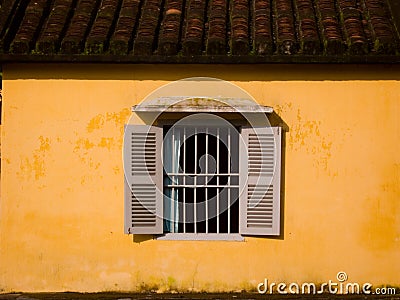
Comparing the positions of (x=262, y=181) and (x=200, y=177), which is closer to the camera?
(x=262, y=181)

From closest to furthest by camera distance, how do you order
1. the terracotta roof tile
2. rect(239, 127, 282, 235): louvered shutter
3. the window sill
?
the terracotta roof tile → rect(239, 127, 282, 235): louvered shutter → the window sill

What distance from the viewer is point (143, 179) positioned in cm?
815

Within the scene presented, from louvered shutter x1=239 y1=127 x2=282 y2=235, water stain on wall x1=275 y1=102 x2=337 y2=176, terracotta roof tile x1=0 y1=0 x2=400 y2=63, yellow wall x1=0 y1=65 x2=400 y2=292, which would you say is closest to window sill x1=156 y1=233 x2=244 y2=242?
yellow wall x1=0 y1=65 x2=400 y2=292

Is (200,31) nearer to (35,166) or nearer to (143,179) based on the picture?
(143,179)

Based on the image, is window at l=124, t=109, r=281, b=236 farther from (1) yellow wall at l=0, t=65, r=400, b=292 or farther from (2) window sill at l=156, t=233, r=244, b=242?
(1) yellow wall at l=0, t=65, r=400, b=292

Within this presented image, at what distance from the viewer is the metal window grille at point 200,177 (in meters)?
8.29

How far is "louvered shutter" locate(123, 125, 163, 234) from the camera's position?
813cm

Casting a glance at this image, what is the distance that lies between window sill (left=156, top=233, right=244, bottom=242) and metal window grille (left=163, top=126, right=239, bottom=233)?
100mm

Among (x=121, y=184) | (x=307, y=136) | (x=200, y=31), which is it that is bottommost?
(x=121, y=184)

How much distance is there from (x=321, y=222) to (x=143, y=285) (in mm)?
2213

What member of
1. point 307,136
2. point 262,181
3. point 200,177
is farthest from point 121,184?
point 307,136

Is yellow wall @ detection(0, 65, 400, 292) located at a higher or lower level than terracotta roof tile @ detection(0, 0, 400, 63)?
lower

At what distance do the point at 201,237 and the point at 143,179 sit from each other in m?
0.97

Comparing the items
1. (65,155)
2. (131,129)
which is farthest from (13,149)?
(131,129)
